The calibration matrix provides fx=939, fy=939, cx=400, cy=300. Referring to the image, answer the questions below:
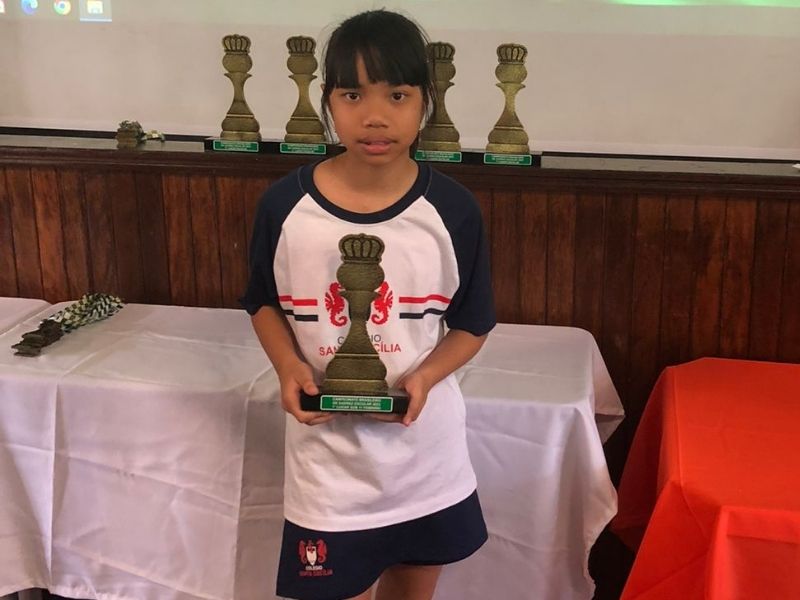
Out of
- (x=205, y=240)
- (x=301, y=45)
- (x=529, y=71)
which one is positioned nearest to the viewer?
(x=301, y=45)

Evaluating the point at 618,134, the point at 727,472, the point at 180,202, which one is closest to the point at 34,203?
the point at 180,202

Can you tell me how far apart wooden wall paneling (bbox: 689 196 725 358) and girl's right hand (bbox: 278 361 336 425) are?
37.6 inches

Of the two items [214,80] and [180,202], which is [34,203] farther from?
[214,80]

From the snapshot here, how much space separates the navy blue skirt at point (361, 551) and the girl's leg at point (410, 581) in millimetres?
36

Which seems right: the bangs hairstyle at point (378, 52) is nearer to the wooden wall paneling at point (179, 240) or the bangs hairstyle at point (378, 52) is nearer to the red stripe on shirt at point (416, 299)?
the red stripe on shirt at point (416, 299)

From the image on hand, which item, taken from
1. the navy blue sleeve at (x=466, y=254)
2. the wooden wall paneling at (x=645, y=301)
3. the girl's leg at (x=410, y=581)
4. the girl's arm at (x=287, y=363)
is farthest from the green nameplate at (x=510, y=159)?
the girl's leg at (x=410, y=581)

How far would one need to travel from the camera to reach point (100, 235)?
6.63ft

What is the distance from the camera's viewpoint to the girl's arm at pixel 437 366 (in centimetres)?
114

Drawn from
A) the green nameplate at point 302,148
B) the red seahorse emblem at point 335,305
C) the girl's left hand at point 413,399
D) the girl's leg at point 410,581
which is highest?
the green nameplate at point 302,148

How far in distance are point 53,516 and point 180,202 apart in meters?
0.69

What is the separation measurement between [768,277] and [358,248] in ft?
3.35

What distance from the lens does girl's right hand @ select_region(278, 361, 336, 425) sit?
1143mm

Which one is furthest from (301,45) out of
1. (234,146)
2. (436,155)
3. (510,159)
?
(510,159)

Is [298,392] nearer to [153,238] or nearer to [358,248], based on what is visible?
[358,248]
